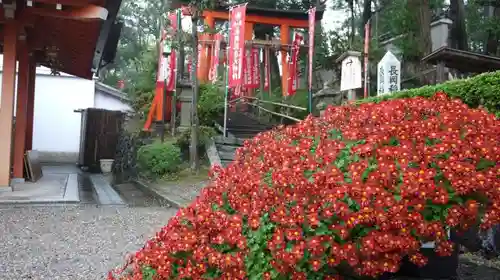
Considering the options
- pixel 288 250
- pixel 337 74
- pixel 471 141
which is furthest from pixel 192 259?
pixel 337 74

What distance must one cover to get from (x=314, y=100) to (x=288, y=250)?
1441cm

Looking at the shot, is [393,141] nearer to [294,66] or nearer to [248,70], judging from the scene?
[248,70]

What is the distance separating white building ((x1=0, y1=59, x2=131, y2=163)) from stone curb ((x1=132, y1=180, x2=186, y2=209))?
8105 mm

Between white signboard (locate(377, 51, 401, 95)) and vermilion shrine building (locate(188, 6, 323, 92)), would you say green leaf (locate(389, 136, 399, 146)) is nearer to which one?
white signboard (locate(377, 51, 401, 95))

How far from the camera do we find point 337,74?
19.4m

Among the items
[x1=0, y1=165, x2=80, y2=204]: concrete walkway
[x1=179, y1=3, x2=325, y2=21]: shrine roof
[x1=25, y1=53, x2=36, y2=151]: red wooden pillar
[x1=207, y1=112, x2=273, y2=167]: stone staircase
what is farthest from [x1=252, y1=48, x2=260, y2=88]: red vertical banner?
[x1=0, y1=165, x2=80, y2=204]: concrete walkway

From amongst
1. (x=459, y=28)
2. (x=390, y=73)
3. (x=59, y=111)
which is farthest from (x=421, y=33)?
(x=59, y=111)

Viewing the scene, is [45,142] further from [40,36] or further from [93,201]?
[93,201]

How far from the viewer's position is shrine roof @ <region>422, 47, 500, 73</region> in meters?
10.9

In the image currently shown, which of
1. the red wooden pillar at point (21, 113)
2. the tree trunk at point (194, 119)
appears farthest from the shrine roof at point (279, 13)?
the red wooden pillar at point (21, 113)

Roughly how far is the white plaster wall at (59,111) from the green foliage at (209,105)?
767 cm

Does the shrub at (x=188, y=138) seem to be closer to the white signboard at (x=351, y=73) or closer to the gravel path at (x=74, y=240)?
the white signboard at (x=351, y=73)

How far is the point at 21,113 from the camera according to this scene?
36.0 feet

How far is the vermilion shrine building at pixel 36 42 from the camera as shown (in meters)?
8.12
